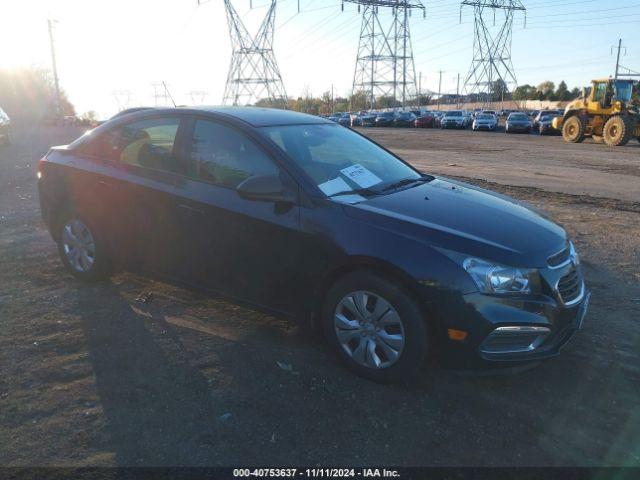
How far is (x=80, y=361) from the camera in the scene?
3.64 meters

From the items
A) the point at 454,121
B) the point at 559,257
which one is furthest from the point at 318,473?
the point at 454,121

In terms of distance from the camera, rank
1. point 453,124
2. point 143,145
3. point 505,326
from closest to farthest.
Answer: point 505,326
point 143,145
point 453,124

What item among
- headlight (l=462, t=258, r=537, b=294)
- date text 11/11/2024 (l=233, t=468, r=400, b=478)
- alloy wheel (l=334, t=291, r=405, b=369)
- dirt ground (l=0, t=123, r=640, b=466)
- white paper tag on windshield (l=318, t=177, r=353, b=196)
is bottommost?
date text 11/11/2024 (l=233, t=468, r=400, b=478)

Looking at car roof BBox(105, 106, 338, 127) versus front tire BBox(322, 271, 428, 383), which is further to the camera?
car roof BBox(105, 106, 338, 127)

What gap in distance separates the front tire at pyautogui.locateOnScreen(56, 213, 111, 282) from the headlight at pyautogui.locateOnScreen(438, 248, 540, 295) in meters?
3.22

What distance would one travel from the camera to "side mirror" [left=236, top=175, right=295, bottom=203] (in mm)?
3561

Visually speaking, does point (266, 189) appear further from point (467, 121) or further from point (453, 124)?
point (467, 121)

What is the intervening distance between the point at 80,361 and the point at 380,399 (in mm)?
2074

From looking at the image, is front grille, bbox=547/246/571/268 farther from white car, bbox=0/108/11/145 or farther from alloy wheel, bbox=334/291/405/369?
white car, bbox=0/108/11/145

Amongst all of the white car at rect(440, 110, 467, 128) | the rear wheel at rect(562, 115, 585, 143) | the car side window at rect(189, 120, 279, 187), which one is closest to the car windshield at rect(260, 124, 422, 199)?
the car side window at rect(189, 120, 279, 187)

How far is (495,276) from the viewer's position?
307 centimetres

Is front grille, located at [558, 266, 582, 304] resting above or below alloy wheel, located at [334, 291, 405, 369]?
above

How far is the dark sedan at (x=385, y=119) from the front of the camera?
184 feet

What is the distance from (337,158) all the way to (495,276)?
1.67 metres
